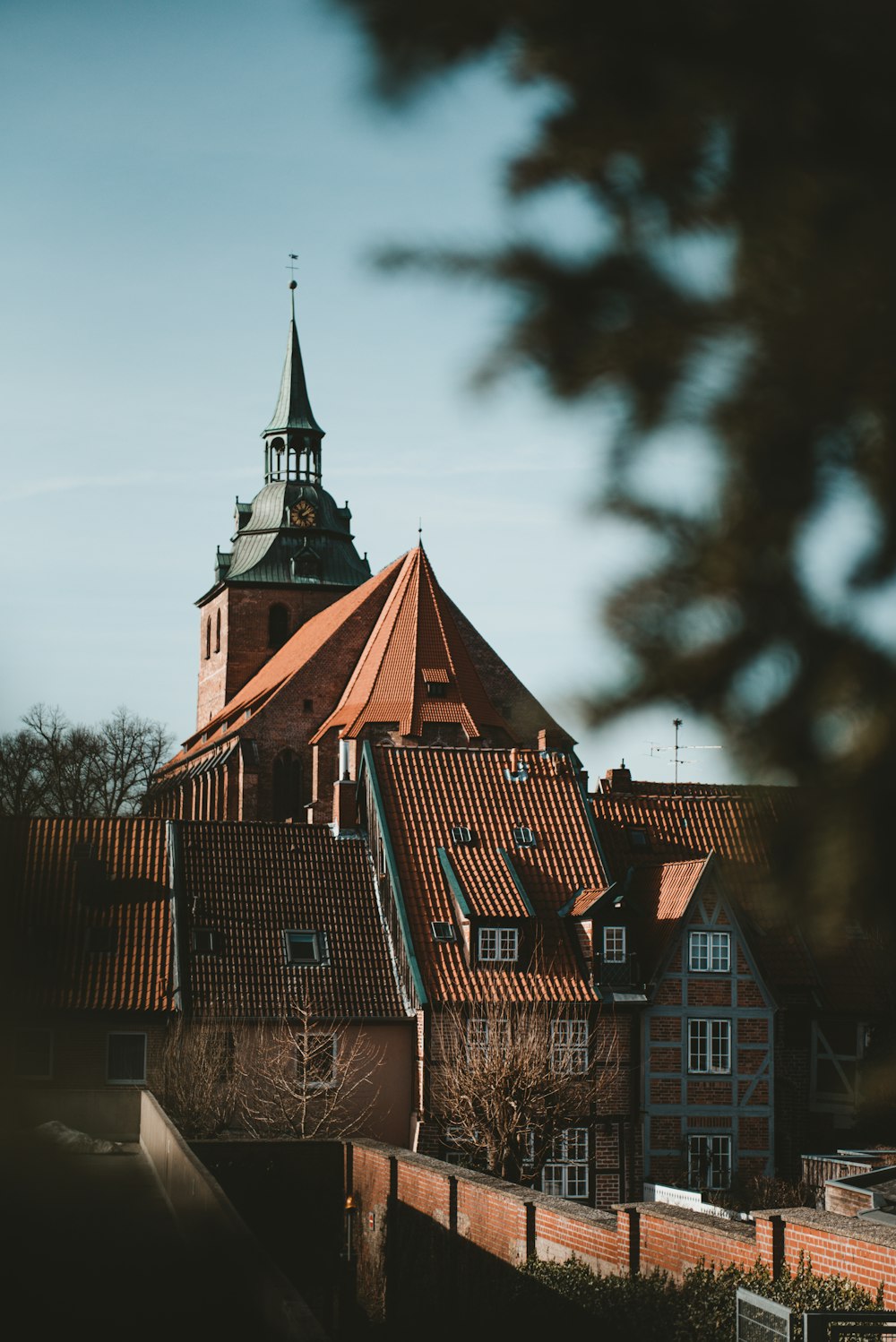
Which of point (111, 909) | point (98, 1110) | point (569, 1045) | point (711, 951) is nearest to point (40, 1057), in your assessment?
point (98, 1110)

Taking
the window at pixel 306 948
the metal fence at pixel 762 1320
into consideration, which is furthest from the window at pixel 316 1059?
the metal fence at pixel 762 1320

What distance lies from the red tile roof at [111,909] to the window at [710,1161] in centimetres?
962

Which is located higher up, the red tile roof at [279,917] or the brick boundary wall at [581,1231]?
the red tile roof at [279,917]

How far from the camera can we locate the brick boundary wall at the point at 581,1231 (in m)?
13.2

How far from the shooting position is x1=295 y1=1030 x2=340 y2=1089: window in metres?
26.6

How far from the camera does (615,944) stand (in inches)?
1174

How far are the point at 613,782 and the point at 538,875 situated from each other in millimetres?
7703

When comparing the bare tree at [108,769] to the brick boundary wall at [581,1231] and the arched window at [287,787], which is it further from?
the brick boundary wall at [581,1231]

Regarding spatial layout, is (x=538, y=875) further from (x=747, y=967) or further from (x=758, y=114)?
(x=758, y=114)

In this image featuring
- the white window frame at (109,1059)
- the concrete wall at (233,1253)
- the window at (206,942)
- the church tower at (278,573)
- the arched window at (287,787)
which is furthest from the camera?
the church tower at (278,573)

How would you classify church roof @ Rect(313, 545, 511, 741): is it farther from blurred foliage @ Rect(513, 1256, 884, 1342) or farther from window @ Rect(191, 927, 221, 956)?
blurred foliage @ Rect(513, 1256, 884, 1342)

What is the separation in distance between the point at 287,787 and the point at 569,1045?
97.5 feet

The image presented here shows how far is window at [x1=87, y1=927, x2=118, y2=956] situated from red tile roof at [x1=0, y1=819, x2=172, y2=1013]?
4 cm

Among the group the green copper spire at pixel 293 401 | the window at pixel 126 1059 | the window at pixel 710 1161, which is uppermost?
the green copper spire at pixel 293 401
